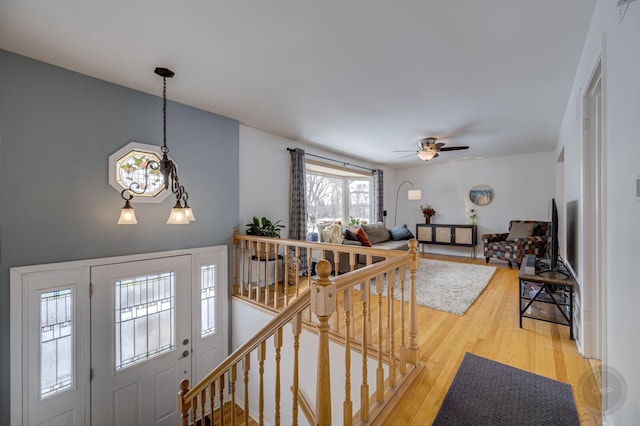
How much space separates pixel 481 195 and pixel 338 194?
3.58m

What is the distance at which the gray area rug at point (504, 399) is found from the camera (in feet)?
5.22

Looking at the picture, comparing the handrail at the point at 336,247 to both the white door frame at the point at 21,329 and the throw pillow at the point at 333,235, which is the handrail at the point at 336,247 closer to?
the white door frame at the point at 21,329

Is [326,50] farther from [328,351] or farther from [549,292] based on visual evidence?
[549,292]

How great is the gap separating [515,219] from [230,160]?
642 cm

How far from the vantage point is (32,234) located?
221 cm

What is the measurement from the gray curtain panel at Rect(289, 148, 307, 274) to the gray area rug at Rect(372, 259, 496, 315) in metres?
1.78

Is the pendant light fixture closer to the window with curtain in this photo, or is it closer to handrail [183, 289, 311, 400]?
handrail [183, 289, 311, 400]

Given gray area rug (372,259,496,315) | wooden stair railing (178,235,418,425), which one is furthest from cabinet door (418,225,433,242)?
wooden stair railing (178,235,418,425)

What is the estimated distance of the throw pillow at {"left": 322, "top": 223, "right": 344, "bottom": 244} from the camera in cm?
456

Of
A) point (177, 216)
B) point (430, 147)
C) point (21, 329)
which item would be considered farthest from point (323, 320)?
point (430, 147)

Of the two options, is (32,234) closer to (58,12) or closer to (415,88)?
(58,12)

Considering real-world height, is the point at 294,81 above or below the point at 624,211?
above

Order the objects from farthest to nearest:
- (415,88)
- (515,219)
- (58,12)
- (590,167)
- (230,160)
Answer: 1. (515,219)
2. (230,160)
3. (415,88)
4. (590,167)
5. (58,12)

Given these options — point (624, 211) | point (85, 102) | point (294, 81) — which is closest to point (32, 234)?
point (85, 102)
